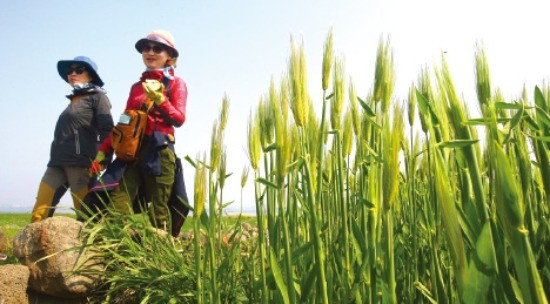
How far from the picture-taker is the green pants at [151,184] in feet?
9.95

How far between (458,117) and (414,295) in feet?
1.75

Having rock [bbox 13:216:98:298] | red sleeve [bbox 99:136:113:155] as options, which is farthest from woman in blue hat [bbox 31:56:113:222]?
rock [bbox 13:216:98:298]

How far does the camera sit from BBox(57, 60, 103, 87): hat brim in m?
3.94

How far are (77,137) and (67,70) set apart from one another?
2.28 ft

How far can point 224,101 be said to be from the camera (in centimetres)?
101

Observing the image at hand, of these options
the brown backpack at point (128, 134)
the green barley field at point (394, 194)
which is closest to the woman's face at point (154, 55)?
the brown backpack at point (128, 134)

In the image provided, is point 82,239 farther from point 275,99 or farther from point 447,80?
point 447,80

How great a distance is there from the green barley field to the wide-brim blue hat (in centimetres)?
311

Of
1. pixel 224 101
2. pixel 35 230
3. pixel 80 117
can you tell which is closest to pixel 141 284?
pixel 35 230

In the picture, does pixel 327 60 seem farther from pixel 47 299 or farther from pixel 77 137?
pixel 77 137

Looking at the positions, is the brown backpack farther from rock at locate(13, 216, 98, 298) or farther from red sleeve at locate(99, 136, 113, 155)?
rock at locate(13, 216, 98, 298)

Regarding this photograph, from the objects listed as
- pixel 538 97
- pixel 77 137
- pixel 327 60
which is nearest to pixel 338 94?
pixel 327 60

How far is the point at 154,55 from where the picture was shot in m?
3.23

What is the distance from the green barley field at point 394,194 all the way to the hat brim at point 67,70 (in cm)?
313
